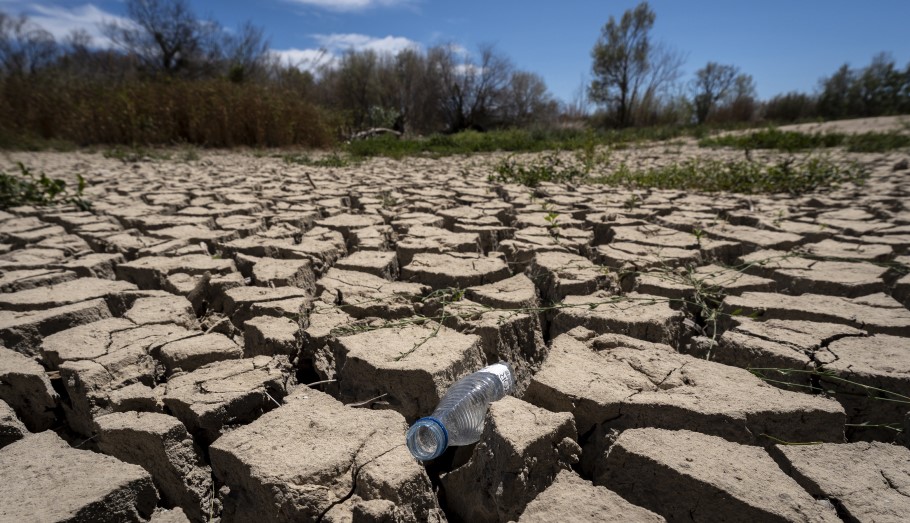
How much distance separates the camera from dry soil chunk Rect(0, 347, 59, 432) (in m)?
1.48

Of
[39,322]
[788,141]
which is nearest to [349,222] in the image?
[39,322]

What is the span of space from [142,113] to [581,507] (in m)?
9.98

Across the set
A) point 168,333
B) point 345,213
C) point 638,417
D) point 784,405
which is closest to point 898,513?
point 784,405

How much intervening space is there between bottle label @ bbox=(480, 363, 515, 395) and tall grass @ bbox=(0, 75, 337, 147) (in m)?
8.77

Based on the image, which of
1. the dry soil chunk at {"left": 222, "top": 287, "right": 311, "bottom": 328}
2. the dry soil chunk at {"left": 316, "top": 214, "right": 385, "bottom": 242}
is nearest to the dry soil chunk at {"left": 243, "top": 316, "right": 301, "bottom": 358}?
the dry soil chunk at {"left": 222, "top": 287, "right": 311, "bottom": 328}

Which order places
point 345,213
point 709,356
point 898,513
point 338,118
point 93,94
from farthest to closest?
point 338,118, point 93,94, point 345,213, point 709,356, point 898,513

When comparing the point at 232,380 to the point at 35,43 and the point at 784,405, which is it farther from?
the point at 35,43

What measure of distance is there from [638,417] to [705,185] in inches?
174

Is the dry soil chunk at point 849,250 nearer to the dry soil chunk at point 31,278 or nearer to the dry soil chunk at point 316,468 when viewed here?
the dry soil chunk at point 316,468

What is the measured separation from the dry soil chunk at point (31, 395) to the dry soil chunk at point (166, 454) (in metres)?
0.36

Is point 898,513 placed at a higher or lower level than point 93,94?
lower

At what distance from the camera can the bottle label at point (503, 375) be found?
149 centimetres

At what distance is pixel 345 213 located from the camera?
375 cm

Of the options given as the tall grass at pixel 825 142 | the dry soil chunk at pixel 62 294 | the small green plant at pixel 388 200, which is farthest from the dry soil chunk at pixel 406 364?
the tall grass at pixel 825 142
